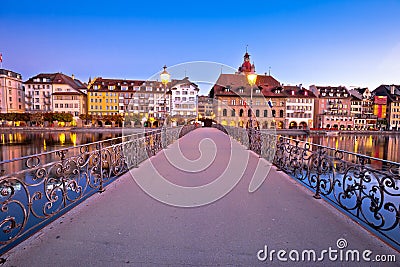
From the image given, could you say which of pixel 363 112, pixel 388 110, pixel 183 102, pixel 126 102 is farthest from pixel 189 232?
pixel 388 110

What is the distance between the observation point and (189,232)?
323 centimetres

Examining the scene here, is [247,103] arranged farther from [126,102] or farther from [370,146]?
[126,102]

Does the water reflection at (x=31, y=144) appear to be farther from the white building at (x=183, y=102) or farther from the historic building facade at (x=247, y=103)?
the historic building facade at (x=247, y=103)

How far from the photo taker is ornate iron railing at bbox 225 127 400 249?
3.23 meters

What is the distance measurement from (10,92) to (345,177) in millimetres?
78522

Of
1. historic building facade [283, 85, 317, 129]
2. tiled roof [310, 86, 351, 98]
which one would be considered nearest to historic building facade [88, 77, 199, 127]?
historic building facade [283, 85, 317, 129]

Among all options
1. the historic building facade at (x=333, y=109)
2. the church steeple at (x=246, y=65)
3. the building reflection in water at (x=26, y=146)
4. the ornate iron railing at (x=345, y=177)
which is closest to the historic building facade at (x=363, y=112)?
the historic building facade at (x=333, y=109)

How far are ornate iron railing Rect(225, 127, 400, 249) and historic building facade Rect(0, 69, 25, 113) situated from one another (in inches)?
2815

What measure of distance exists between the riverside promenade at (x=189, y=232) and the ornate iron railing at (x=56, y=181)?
0.30 meters

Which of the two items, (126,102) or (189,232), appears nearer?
(189,232)

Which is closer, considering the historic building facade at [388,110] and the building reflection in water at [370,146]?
the building reflection in water at [370,146]

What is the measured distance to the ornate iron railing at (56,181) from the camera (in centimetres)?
293

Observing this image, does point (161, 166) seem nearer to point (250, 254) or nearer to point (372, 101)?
point (250, 254)

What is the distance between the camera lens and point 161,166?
7.55 m
